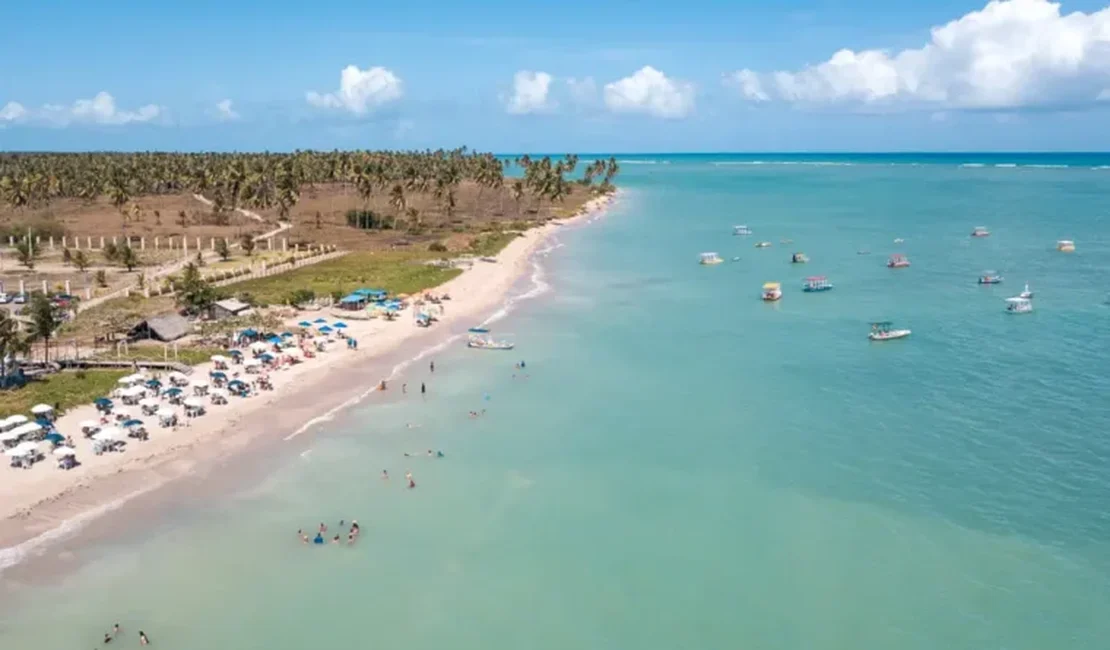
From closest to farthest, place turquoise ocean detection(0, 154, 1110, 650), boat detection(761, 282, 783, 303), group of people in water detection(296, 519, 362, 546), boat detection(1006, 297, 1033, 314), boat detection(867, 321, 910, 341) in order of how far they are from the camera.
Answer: turquoise ocean detection(0, 154, 1110, 650) → group of people in water detection(296, 519, 362, 546) → boat detection(867, 321, 910, 341) → boat detection(1006, 297, 1033, 314) → boat detection(761, 282, 783, 303)

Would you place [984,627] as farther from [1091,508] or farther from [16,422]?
[16,422]

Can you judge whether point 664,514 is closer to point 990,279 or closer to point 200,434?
point 200,434

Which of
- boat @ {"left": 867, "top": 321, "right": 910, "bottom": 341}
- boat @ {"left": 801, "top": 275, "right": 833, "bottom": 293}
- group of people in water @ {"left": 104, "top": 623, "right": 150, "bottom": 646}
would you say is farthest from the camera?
boat @ {"left": 801, "top": 275, "right": 833, "bottom": 293}

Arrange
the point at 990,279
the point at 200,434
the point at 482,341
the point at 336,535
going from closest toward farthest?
the point at 336,535 < the point at 200,434 < the point at 482,341 < the point at 990,279

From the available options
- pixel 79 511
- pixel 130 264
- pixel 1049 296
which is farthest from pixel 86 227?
pixel 1049 296

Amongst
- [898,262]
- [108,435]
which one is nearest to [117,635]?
[108,435]

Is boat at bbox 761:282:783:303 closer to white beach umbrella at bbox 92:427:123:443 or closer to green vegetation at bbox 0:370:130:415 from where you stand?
green vegetation at bbox 0:370:130:415

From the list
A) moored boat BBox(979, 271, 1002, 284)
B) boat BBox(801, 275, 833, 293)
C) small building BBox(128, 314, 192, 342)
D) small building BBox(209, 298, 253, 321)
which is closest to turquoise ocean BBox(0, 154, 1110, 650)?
small building BBox(128, 314, 192, 342)
